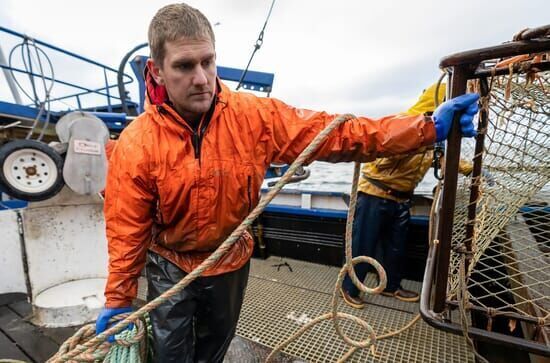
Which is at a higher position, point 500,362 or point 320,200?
point 320,200

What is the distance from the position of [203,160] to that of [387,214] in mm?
1935

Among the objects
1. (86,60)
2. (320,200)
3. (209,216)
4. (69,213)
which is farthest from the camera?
(86,60)

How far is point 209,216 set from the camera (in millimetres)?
1223

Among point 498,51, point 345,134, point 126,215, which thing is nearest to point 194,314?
point 126,215

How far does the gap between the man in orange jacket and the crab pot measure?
5.91 feet

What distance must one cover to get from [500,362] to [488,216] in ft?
3.37

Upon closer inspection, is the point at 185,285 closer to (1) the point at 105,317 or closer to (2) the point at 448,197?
(1) the point at 105,317

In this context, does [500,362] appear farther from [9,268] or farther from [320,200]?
[9,268]

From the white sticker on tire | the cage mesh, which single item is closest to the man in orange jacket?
the cage mesh

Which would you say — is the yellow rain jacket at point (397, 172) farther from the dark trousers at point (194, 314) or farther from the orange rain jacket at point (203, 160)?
the dark trousers at point (194, 314)

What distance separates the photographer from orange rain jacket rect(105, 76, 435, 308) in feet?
3.78

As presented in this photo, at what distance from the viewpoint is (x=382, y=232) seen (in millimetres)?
2703

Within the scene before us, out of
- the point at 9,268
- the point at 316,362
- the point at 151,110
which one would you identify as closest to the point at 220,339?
the point at 316,362

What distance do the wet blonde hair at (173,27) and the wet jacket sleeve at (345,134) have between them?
0.38m
